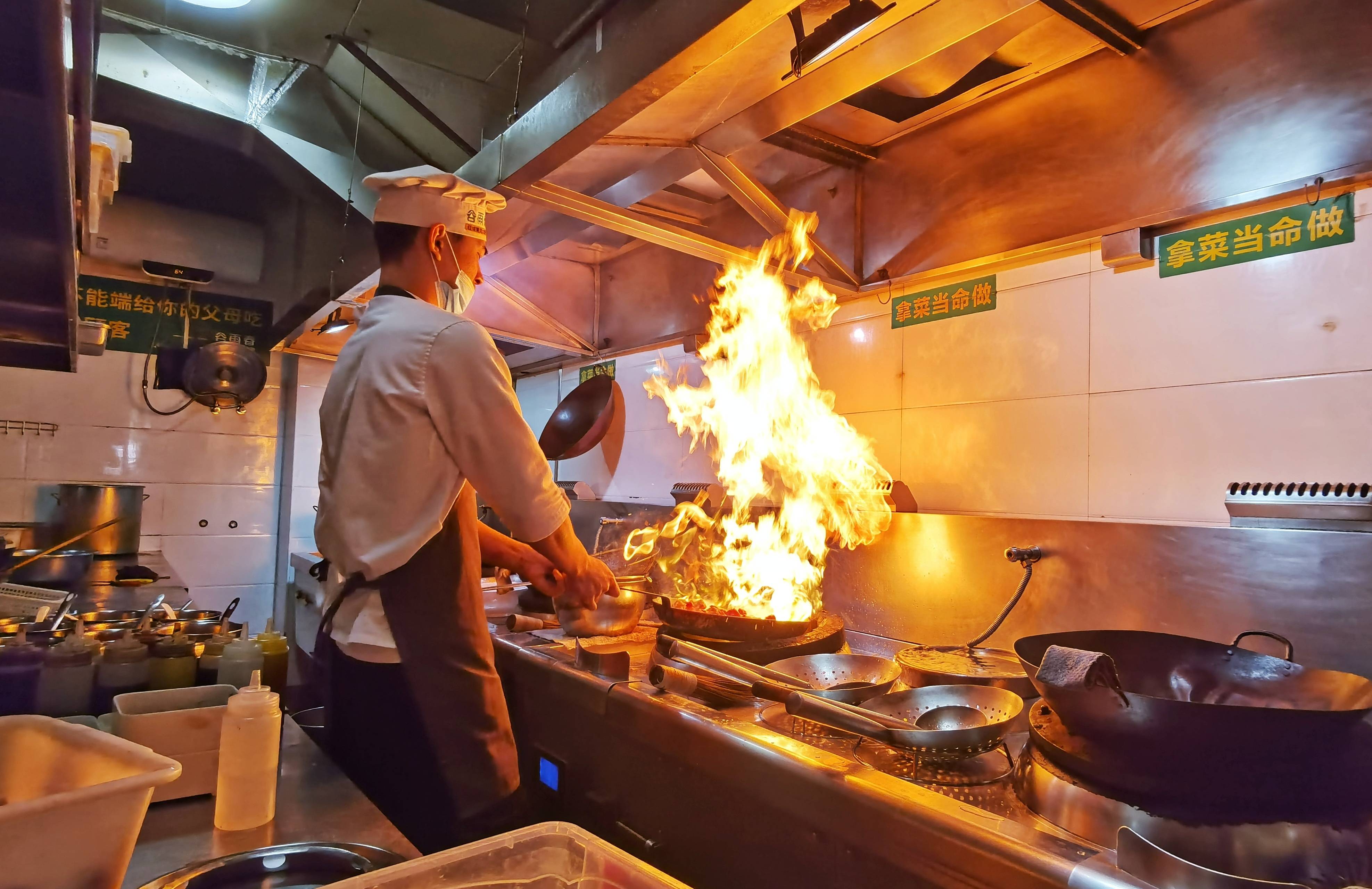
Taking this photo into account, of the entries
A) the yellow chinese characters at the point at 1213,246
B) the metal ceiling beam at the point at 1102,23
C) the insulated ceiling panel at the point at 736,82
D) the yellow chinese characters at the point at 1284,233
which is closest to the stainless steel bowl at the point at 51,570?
the insulated ceiling panel at the point at 736,82

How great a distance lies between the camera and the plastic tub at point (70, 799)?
73cm

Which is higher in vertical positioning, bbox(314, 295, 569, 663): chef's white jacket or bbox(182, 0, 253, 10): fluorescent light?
bbox(182, 0, 253, 10): fluorescent light

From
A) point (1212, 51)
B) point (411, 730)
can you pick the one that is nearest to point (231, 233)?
point (411, 730)

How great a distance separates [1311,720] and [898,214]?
7.36ft

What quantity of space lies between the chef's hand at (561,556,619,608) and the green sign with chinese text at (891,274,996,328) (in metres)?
1.52

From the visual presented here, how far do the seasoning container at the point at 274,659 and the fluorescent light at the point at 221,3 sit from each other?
2.34 metres

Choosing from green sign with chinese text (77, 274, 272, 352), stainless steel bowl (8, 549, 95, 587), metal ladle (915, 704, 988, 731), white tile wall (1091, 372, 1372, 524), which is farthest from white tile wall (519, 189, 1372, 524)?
green sign with chinese text (77, 274, 272, 352)

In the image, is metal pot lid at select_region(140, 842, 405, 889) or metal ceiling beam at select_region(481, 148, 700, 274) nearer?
metal pot lid at select_region(140, 842, 405, 889)

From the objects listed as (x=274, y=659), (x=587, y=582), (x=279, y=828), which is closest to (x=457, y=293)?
(x=587, y=582)

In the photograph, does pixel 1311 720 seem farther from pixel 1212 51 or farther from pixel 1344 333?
pixel 1212 51

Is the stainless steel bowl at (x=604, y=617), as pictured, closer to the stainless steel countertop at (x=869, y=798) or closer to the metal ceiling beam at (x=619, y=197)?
the stainless steel countertop at (x=869, y=798)

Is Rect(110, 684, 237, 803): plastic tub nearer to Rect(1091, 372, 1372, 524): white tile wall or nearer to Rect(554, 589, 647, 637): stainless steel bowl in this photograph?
Rect(554, 589, 647, 637): stainless steel bowl

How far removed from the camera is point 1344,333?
1820mm

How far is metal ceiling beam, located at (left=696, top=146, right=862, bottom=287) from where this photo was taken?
2.08 m
